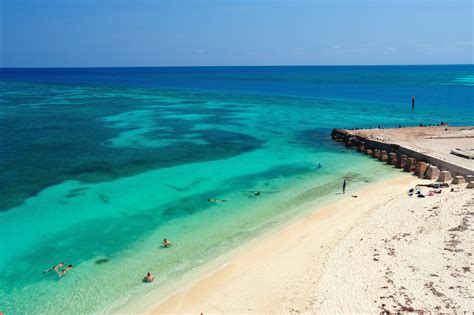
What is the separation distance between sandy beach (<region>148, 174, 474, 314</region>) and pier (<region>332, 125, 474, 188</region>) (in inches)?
247

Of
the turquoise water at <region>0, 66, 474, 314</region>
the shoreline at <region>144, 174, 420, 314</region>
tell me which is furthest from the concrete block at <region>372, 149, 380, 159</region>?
the shoreline at <region>144, 174, 420, 314</region>

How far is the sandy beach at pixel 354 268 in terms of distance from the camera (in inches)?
637

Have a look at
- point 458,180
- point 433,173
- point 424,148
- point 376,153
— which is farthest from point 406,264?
point 424,148

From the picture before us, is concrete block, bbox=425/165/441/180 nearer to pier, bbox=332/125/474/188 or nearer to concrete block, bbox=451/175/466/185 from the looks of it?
A: pier, bbox=332/125/474/188

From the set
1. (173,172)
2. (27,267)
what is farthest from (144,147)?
(27,267)

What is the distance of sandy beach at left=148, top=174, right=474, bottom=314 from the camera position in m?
16.2

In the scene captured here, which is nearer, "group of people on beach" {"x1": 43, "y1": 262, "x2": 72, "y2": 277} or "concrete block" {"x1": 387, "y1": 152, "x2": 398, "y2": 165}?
"group of people on beach" {"x1": 43, "y1": 262, "x2": 72, "y2": 277}

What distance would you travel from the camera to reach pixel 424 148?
3841 centimetres

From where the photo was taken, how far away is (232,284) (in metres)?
18.3

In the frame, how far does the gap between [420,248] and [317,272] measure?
5.52m

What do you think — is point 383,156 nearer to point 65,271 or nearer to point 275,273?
point 275,273

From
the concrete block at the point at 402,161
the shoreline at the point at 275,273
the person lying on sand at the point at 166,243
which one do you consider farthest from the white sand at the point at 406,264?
the concrete block at the point at 402,161

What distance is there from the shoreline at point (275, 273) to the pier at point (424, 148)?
30.9 feet

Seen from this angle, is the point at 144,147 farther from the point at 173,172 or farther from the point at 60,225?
the point at 60,225
